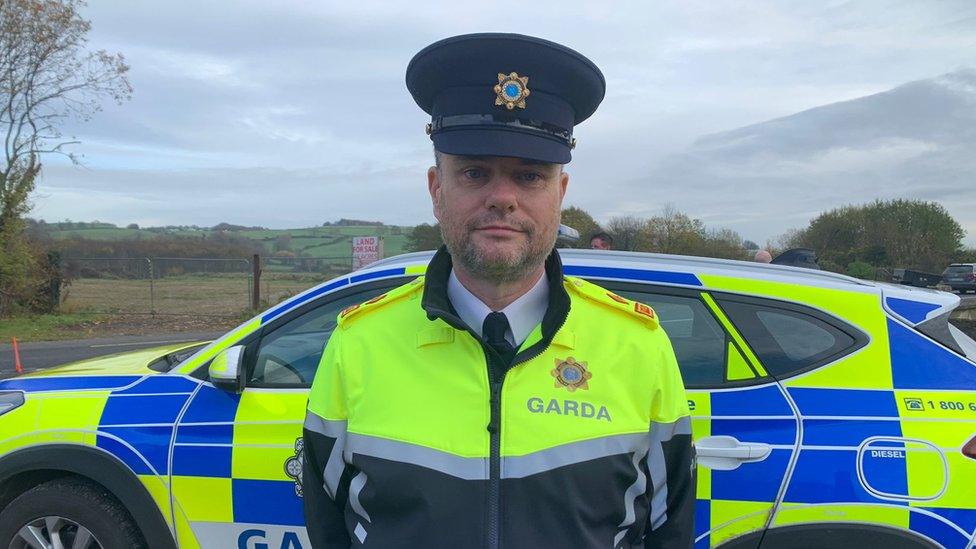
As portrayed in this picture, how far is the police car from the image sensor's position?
2.12 metres

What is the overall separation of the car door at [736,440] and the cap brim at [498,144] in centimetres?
127

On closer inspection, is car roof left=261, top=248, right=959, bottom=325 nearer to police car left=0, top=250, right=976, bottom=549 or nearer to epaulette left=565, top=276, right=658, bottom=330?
police car left=0, top=250, right=976, bottom=549

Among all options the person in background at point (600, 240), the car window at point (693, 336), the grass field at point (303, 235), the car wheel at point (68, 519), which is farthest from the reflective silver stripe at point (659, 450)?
the grass field at point (303, 235)

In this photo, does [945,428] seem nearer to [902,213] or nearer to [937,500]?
[937,500]

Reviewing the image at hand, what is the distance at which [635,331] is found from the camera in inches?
57.2

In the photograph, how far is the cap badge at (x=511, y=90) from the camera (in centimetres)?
140

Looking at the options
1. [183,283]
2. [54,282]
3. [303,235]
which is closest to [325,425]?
[54,282]

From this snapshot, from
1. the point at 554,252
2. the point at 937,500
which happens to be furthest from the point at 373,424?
the point at 937,500

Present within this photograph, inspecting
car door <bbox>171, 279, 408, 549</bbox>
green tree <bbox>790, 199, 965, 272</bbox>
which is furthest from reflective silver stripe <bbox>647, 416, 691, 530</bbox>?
green tree <bbox>790, 199, 965, 272</bbox>

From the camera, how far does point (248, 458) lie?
247 cm

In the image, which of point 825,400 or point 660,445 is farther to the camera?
point 825,400

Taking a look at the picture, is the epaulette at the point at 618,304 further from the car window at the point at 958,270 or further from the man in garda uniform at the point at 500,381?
the car window at the point at 958,270

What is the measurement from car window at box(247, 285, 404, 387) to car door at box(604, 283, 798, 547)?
4.34ft

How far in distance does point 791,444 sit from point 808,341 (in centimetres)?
39
